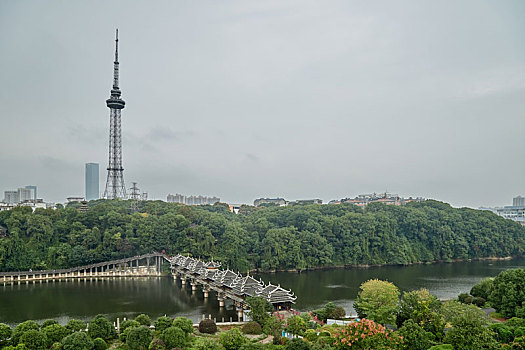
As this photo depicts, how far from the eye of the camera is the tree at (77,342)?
66.7 ft

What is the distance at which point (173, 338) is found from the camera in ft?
69.4

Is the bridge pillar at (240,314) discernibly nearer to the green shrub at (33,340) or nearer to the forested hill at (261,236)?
the green shrub at (33,340)

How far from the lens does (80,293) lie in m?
40.9

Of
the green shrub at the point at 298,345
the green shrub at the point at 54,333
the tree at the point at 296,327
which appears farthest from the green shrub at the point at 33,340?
the tree at the point at 296,327

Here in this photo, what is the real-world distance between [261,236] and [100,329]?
38680mm

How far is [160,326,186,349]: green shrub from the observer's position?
21.1m

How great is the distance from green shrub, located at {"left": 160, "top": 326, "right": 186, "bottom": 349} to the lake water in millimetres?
10488

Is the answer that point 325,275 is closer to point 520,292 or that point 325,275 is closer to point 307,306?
point 307,306

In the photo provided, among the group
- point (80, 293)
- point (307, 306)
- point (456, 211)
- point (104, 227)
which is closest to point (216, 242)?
point (104, 227)

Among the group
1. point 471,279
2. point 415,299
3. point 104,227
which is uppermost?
point 104,227

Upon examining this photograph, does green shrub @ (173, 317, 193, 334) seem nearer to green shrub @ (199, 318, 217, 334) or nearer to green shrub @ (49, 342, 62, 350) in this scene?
green shrub @ (199, 318, 217, 334)

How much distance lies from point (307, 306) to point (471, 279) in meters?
25.7

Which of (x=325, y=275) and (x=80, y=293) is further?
(x=325, y=275)

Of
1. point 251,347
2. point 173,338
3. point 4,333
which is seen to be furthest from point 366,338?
point 4,333
